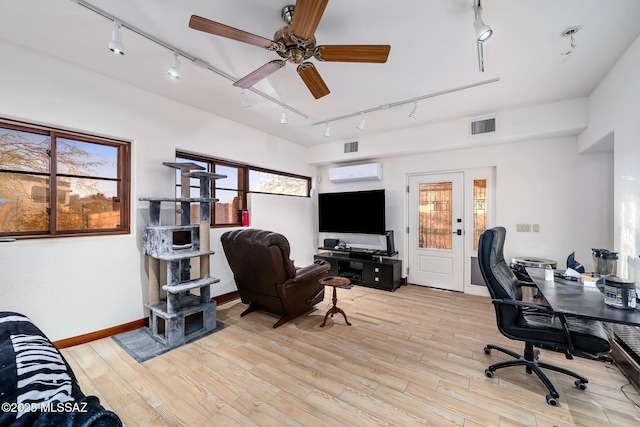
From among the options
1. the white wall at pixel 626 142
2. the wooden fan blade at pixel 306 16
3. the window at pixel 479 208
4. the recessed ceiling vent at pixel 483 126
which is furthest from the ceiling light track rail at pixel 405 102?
the wooden fan blade at pixel 306 16

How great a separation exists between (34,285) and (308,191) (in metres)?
4.30

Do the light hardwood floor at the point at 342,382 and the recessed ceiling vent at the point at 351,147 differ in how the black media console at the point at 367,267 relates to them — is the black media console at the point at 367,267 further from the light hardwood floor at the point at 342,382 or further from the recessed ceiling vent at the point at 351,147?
the recessed ceiling vent at the point at 351,147

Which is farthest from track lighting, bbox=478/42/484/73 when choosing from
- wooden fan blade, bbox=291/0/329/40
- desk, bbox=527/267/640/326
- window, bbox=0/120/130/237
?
window, bbox=0/120/130/237

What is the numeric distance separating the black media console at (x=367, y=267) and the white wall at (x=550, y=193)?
1.75m

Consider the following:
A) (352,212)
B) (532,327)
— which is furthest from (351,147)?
(532,327)

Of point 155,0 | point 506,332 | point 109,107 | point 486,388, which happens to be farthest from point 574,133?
point 109,107

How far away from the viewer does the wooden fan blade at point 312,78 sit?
1.99 metres

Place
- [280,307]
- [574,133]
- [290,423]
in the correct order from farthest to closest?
[574,133] → [280,307] → [290,423]

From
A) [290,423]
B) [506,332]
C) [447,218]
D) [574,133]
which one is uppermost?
[574,133]

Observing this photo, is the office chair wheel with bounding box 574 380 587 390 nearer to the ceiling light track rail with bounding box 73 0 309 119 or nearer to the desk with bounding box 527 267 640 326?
the desk with bounding box 527 267 640 326

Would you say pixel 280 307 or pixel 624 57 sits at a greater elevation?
pixel 624 57

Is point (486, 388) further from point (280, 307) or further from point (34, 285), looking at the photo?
point (34, 285)

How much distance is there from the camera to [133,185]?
9.46 feet

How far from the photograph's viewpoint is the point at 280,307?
299cm
